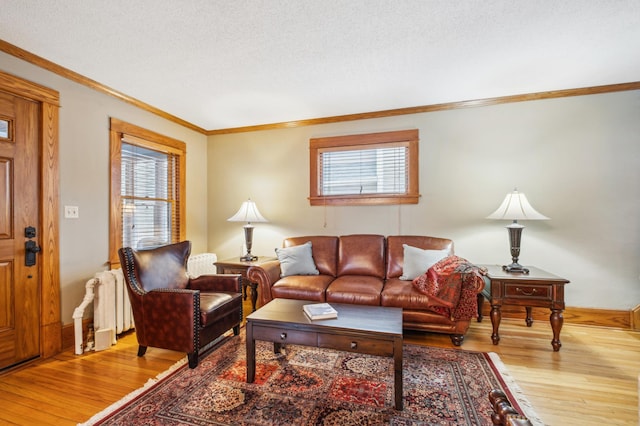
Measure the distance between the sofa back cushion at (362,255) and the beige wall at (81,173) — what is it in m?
2.48

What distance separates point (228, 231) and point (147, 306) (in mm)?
2078

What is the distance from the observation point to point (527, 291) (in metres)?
2.65

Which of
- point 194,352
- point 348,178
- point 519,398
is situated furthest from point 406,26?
point 194,352

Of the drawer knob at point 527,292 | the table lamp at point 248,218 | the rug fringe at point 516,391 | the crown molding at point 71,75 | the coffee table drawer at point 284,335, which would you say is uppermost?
the crown molding at point 71,75

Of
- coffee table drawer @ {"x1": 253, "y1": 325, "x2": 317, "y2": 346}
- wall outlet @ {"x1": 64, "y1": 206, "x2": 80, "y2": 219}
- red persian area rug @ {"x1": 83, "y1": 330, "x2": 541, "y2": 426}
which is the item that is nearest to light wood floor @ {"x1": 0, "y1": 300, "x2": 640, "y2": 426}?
red persian area rug @ {"x1": 83, "y1": 330, "x2": 541, "y2": 426}

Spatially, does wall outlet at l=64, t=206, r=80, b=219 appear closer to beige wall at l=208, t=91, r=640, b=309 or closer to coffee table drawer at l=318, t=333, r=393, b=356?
beige wall at l=208, t=91, r=640, b=309

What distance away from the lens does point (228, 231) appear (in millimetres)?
4395

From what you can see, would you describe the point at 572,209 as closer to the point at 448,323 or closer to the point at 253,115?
the point at 448,323

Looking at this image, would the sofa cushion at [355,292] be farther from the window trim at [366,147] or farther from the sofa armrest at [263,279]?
Answer: the window trim at [366,147]

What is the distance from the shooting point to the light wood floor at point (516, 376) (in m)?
1.76

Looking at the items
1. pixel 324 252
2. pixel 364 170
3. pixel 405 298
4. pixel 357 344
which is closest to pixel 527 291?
pixel 405 298

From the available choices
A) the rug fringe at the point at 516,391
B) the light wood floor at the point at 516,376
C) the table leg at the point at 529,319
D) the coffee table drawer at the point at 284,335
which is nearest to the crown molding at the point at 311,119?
the table leg at the point at 529,319

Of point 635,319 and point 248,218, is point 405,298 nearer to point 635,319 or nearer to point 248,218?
point 248,218

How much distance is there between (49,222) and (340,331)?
2574 mm
